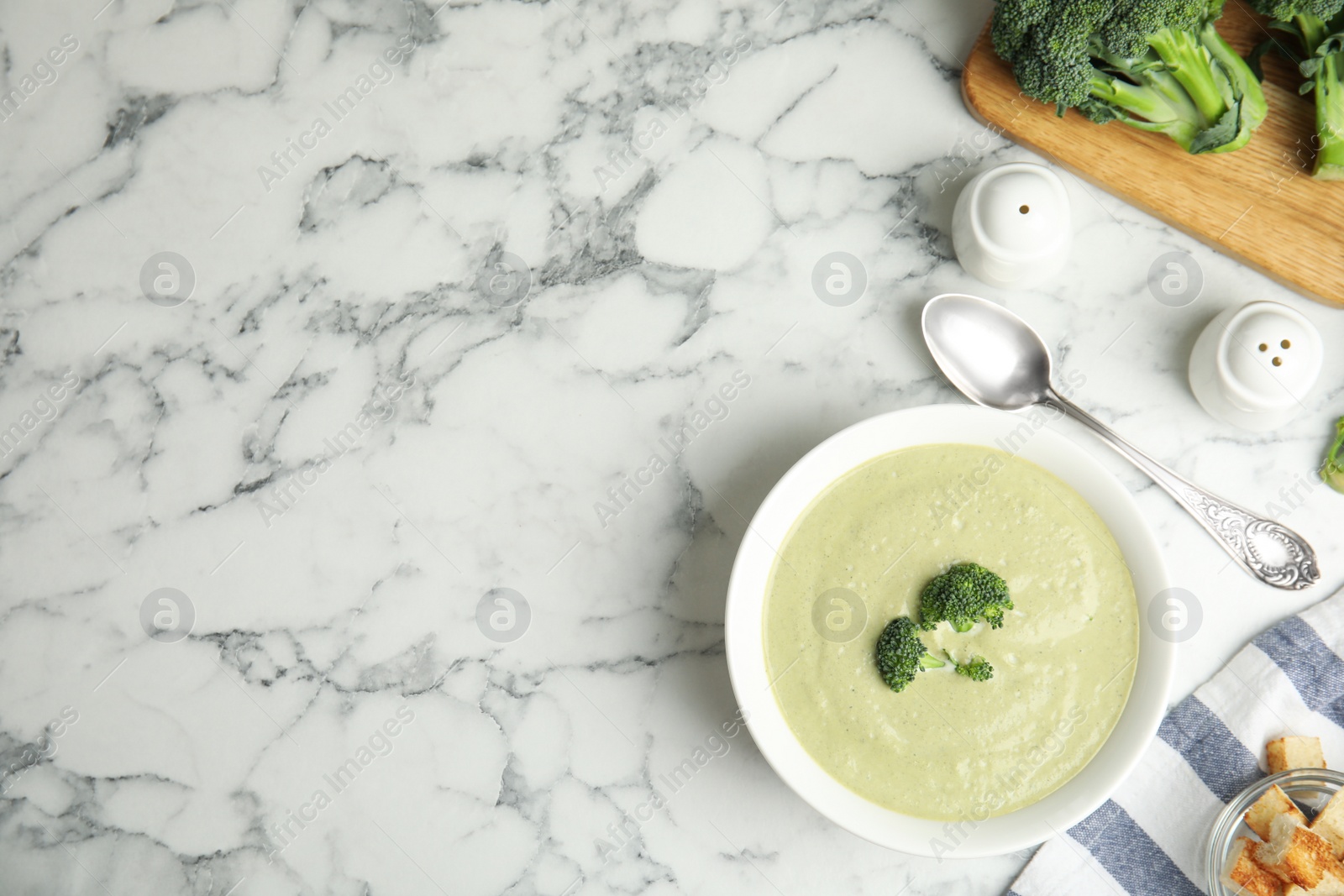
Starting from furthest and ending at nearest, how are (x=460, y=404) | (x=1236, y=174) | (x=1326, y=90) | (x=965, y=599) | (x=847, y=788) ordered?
1. (x=460, y=404)
2. (x=1236, y=174)
3. (x=1326, y=90)
4. (x=847, y=788)
5. (x=965, y=599)

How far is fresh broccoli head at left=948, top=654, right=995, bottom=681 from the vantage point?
1.90 meters

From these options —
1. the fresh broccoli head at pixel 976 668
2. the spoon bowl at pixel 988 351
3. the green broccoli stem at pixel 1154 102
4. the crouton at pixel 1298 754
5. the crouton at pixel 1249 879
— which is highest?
the green broccoli stem at pixel 1154 102

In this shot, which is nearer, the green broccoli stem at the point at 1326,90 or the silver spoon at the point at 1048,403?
the green broccoli stem at the point at 1326,90

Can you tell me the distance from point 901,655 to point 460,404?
1.27 metres

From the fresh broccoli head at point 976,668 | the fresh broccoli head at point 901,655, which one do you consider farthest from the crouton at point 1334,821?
the fresh broccoli head at point 901,655

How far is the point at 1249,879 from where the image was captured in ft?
6.65

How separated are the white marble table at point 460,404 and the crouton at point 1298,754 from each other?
244mm

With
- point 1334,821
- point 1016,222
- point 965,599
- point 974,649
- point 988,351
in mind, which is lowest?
point 1334,821

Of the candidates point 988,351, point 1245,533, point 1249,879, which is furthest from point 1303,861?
point 988,351

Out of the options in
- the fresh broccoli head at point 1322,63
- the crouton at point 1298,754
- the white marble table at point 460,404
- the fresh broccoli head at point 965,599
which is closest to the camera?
the fresh broccoli head at point 965,599

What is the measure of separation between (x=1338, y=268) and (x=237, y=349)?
2805 millimetres

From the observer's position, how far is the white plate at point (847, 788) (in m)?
1.92

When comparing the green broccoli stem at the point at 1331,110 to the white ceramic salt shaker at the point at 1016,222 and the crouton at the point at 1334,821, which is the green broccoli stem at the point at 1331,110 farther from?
the crouton at the point at 1334,821

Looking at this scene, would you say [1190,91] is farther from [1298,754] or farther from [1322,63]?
[1298,754]
